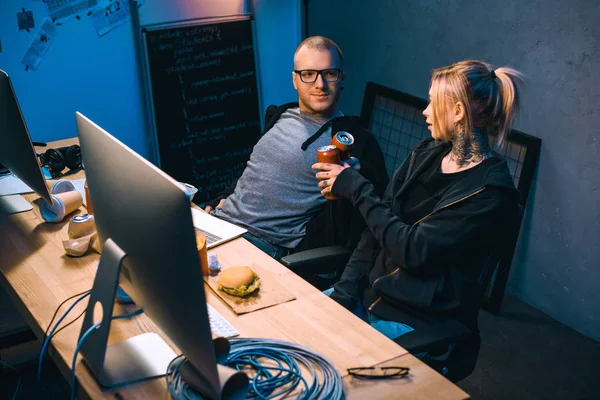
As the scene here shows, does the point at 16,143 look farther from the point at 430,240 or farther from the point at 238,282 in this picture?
the point at 430,240

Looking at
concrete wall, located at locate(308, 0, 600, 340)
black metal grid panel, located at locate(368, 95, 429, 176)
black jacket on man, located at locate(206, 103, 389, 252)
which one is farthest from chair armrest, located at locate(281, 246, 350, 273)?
black metal grid panel, located at locate(368, 95, 429, 176)

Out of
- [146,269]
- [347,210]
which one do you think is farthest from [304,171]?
[146,269]

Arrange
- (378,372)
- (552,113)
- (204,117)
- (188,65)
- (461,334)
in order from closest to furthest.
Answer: (378,372)
(461,334)
(552,113)
(188,65)
(204,117)

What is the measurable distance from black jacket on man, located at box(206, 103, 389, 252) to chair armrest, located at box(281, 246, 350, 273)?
0.36 feet

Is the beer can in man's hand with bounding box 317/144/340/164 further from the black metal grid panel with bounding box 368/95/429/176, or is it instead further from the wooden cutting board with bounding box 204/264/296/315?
the black metal grid panel with bounding box 368/95/429/176

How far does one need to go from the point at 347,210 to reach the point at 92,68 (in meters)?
2.06

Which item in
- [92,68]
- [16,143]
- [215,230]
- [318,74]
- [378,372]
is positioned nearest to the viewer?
[378,372]

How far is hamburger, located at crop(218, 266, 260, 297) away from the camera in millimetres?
1821

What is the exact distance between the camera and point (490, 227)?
69.7 inches

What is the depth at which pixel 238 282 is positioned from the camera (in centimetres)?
182

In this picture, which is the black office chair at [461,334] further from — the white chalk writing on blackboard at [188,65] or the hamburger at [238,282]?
the white chalk writing on blackboard at [188,65]

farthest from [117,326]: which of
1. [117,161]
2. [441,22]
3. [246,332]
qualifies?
[441,22]

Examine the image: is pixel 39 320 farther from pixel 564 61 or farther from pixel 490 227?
pixel 564 61

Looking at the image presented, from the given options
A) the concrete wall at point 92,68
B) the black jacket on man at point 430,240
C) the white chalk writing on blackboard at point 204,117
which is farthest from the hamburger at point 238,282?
the white chalk writing on blackboard at point 204,117
